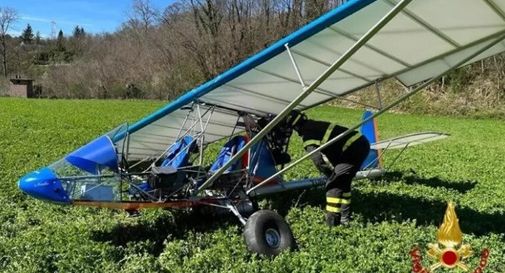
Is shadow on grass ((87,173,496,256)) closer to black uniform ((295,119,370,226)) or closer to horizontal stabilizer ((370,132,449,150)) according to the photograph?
black uniform ((295,119,370,226))

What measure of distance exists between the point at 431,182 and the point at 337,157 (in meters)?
3.59

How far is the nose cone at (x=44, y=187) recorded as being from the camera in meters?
5.06

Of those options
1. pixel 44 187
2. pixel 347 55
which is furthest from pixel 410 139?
pixel 44 187

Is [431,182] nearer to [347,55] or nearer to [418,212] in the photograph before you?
[418,212]

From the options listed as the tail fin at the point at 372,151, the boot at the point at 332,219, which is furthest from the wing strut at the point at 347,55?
the tail fin at the point at 372,151

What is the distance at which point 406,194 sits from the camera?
26.8ft

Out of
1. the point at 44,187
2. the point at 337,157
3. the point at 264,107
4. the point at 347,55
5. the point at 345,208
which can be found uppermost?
the point at 347,55

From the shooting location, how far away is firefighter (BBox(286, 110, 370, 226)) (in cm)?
626

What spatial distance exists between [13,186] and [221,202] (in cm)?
369

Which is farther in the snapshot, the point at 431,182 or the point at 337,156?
the point at 431,182

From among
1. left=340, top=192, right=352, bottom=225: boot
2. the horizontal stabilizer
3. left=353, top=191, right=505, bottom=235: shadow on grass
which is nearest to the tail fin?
the horizontal stabilizer

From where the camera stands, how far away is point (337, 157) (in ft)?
21.5

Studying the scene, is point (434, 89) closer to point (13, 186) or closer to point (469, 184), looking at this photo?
point (469, 184)

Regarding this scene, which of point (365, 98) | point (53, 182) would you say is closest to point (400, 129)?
point (365, 98)
